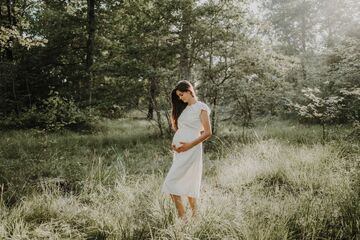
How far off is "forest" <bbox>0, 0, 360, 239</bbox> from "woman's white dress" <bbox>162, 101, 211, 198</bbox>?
325mm

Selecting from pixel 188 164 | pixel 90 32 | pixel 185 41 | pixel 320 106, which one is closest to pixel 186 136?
pixel 188 164

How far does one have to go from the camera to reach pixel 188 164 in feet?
14.4

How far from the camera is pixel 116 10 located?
58.3 ft

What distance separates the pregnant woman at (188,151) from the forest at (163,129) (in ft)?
0.91

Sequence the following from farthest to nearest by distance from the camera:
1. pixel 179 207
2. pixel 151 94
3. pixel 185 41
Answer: pixel 151 94 < pixel 185 41 < pixel 179 207

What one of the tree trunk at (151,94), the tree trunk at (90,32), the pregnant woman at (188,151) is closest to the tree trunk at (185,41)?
the tree trunk at (151,94)

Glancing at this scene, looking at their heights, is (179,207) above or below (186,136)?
below

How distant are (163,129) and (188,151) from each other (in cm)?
969

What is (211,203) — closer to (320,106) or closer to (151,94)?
(320,106)

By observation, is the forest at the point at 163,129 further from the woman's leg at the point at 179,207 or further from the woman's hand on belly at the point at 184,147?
the woman's hand on belly at the point at 184,147

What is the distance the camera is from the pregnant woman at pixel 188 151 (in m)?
4.34

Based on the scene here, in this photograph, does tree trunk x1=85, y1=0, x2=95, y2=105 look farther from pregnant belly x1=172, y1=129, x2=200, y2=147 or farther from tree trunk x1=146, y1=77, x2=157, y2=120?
pregnant belly x1=172, y1=129, x2=200, y2=147

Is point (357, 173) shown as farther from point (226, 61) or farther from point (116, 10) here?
point (116, 10)

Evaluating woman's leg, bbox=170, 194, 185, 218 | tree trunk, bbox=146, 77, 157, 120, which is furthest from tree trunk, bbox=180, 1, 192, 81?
woman's leg, bbox=170, 194, 185, 218
